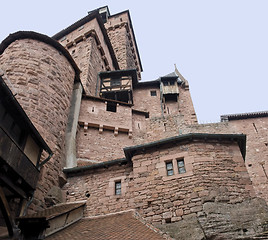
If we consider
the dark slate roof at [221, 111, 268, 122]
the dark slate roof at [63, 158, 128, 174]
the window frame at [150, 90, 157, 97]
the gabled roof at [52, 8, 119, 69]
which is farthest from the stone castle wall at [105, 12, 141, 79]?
the dark slate roof at [63, 158, 128, 174]

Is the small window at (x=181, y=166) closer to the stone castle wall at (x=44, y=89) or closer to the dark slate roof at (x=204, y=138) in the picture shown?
the dark slate roof at (x=204, y=138)

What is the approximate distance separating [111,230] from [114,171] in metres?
3.20

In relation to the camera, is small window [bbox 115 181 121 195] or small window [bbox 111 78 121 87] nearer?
small window [bbox 115 181 121 195]

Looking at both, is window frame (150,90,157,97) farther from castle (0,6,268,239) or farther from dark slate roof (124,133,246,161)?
dark slate roof (124,133,246,161)

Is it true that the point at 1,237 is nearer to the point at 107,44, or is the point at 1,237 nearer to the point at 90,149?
the point at 90,149

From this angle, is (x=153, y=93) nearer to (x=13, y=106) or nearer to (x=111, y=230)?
(x=111, y=230)

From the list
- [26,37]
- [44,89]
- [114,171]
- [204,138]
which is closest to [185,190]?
[204,138]

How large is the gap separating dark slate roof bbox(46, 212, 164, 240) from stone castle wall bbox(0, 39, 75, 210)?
6.49 feet

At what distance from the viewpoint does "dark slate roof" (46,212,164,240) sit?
268 inches

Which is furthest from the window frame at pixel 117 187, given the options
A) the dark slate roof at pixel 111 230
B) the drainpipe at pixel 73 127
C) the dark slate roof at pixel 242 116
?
the dark slate roof at pixel 242 116

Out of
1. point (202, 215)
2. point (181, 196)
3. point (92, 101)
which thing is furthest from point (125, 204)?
point (92, 101)

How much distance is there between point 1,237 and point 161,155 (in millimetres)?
5642

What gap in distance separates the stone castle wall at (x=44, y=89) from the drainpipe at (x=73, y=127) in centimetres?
55

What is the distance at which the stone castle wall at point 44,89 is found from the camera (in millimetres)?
10242
